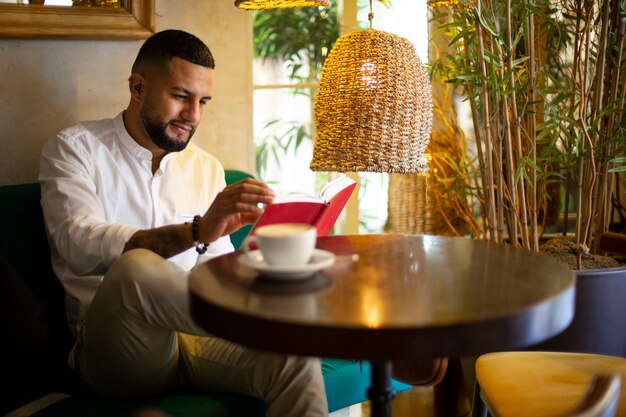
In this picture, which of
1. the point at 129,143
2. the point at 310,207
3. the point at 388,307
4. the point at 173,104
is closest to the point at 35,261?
the point at 129,143

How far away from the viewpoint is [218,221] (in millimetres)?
1698

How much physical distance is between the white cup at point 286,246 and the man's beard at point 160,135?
0.95 metres

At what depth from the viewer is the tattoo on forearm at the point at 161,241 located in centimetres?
180

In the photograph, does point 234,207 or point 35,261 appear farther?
point 35,261

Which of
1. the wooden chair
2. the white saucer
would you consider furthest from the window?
the white saucer

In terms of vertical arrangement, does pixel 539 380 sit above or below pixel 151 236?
below

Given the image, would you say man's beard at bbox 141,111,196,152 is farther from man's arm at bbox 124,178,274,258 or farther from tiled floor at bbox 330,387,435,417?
tiled floor at bbox 330,387,435,417

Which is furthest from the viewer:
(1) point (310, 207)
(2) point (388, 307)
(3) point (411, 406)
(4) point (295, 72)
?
(4) point (295, 72)

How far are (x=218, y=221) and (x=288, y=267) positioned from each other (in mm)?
515

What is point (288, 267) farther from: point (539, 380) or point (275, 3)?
point (275, 3)

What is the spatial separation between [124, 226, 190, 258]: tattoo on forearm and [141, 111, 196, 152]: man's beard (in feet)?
1.28

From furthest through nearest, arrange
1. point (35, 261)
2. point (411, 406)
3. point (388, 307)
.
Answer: point (411, 406), point (35, 261), point (388, 307)

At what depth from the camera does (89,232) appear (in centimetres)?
184

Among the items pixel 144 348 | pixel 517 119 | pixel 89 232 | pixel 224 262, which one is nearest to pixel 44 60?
pixel 89 232
